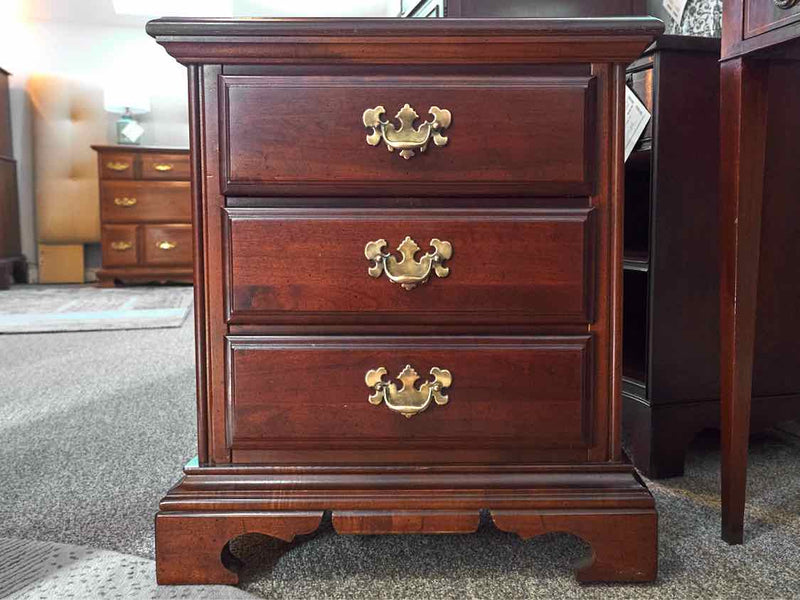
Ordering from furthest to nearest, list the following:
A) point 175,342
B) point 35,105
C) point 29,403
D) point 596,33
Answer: point 35,105 → point 175,342 → point 29,403 → point 596,33

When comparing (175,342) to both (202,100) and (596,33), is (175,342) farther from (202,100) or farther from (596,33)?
(596,33)

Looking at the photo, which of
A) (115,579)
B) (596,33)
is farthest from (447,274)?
(115,579)

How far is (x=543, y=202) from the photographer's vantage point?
75 centimetres

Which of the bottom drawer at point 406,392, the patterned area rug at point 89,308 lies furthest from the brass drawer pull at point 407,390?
the patterned area rug at point 89,308

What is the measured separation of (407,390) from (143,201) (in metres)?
3.41

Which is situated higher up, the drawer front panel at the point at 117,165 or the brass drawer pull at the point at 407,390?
the drawer front panel at the point at 117,165

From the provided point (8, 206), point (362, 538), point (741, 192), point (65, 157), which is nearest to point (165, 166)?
point (65, 157)

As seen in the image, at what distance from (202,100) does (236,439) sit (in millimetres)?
341

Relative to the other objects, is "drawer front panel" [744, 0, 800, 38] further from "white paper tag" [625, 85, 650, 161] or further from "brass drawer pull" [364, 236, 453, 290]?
"brass drawer pull" [364, 236, 453, 290]

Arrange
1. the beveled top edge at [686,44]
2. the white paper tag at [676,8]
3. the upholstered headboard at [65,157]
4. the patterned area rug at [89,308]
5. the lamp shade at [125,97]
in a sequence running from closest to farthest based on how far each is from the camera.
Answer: the beveled top edge at [686,44] → the white paper tag at [676,8] → the patterned area rug at [89,308] → the lamp shade at [125,97] → the upholstered headboard at [65,157]

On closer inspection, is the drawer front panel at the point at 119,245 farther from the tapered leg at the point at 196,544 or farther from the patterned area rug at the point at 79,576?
the tapered leg at the point at 196,544

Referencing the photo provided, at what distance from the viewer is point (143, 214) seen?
3.84 metres

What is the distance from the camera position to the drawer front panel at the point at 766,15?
0.71 m

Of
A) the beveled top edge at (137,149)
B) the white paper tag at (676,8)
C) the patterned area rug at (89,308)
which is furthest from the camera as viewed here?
the beveled top edge at (137,149)
